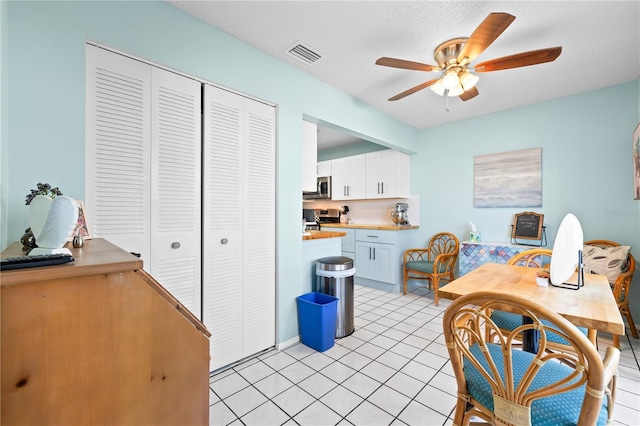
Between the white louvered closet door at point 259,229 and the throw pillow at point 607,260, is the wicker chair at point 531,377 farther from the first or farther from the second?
the throw pillow at point 607,260

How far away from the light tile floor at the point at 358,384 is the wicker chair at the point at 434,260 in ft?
3.75

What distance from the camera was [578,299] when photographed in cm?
137

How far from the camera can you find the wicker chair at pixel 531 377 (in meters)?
0.86

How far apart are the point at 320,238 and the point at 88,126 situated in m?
2.08

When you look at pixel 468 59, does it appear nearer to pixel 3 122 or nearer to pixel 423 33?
pixel 423 33

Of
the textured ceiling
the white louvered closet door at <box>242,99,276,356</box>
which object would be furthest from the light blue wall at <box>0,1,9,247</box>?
the white louvered closet door at <box>242,99,276,356</box>

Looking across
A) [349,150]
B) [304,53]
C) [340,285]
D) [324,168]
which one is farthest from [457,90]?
[324,168]

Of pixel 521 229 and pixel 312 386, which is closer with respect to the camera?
pixel 312 386

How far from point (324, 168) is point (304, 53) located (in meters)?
3.34

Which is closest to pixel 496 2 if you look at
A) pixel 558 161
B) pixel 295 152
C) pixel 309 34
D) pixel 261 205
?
pixel 309 34

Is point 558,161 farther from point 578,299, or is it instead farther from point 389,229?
point 578,299

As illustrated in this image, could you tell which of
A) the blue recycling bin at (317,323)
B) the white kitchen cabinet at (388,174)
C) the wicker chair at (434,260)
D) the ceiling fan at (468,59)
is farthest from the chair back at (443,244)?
the blue recycling bin at (317,323)

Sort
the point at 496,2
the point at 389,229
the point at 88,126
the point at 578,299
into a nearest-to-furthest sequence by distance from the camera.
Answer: the point at 578,299 → the point at 88,126 → the point at 496,2 → the point at 389,229

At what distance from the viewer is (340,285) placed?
2748 millimetres
